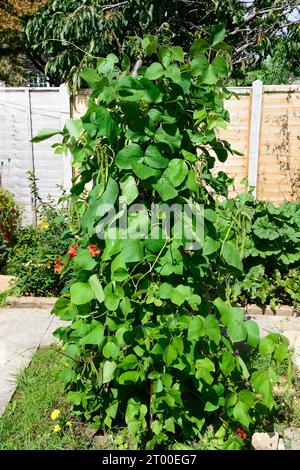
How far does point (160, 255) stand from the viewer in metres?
1.87

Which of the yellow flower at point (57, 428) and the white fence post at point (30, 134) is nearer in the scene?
the yellow flower at point (57, 428)

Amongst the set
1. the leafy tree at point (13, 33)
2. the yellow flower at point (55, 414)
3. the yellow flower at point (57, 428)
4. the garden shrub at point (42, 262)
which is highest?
the leafy tree at point (13, 33)

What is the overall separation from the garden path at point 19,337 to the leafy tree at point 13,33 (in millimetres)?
7590

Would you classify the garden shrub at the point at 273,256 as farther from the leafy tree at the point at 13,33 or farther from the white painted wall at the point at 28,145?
the leafy tree at the point at 13,33

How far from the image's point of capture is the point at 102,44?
5.88 m

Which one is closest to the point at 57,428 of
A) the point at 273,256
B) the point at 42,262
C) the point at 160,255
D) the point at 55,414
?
the point at 55,414

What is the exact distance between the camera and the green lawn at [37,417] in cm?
229

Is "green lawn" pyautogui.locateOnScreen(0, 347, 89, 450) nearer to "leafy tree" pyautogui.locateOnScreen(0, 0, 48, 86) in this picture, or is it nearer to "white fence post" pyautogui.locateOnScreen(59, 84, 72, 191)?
"white fence post" pyautogui.locateOnScreen(59, 84, 72, 191)

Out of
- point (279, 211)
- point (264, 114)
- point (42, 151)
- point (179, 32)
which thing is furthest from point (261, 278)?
point (179, 32)

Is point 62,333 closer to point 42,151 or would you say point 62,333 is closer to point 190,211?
point 190,211

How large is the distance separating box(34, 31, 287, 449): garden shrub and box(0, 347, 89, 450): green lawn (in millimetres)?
336

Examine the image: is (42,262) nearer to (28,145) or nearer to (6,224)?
(6,224)

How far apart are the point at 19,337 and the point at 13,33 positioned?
10664 mm

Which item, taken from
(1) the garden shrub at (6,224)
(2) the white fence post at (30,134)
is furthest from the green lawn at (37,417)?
(2) the white fence post at (30,134)
